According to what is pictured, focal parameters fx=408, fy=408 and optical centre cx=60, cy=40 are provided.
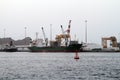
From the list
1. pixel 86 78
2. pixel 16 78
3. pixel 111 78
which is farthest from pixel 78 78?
pixel 16 78

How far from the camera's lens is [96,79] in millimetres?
45156

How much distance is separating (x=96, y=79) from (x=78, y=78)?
2.40 meters

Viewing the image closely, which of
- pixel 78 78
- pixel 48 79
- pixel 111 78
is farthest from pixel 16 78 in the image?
pixel 111 78

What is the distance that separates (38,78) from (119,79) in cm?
909

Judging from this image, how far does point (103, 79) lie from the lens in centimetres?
4525

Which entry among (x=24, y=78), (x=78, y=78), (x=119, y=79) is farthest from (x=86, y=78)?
(x=24, y=78)

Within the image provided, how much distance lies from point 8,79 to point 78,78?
26.1ft

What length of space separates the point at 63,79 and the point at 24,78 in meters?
4.52

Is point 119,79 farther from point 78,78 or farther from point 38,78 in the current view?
point 38,78

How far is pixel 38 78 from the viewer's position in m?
46.3

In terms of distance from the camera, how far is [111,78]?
4625cm

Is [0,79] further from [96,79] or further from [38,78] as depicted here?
[96,79]

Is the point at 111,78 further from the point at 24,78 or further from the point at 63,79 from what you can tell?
the point at 24,78

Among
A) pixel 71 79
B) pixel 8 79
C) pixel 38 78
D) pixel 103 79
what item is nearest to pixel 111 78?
pixel 103 79
